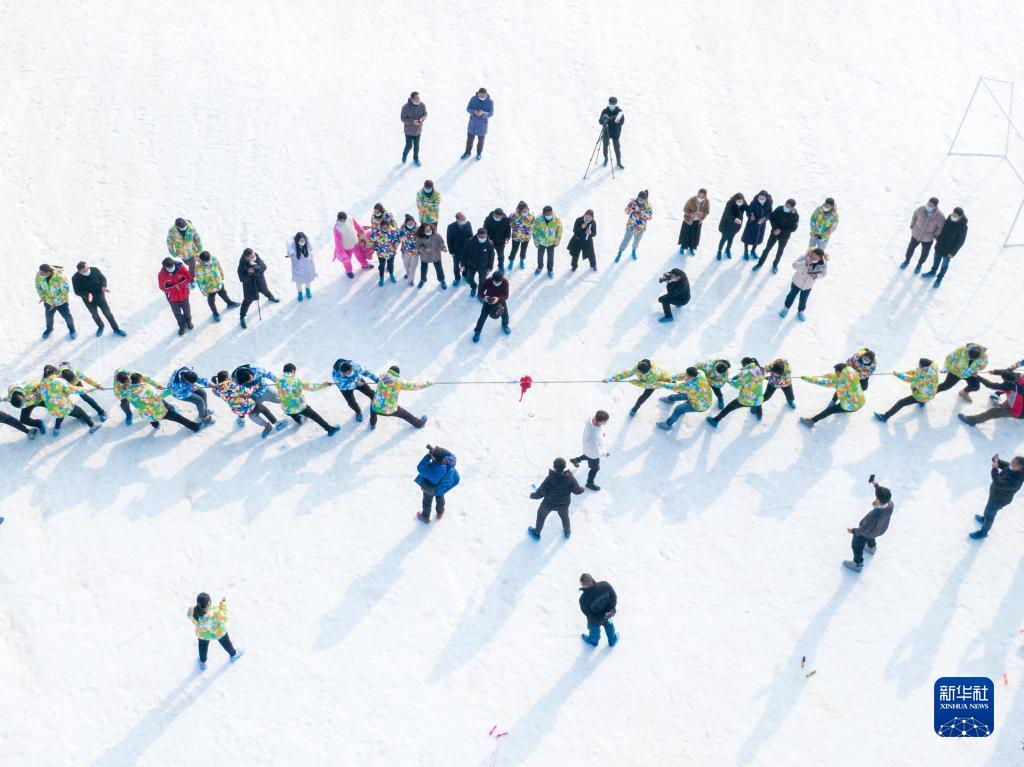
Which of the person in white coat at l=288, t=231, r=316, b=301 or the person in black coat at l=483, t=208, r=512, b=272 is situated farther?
the person in black coat at l=483, t=208, r=512, b=272

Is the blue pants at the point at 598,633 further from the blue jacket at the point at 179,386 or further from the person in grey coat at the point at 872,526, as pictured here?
the blue jacket at the point at 179,386

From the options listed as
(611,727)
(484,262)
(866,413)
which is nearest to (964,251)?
(866,413)

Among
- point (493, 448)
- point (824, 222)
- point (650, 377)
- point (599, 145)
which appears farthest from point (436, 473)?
point (599, 145)

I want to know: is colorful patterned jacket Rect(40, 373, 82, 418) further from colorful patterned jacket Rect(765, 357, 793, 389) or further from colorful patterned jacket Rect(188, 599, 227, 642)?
colorful patterned jacket Rect(765, 357, 793, 389)

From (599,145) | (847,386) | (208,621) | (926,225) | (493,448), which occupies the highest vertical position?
(599,145)

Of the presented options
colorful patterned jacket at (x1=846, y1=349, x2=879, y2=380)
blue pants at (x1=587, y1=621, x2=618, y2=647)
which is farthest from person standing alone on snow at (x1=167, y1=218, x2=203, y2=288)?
colorful patterned jacket at (x1=846, y1=349, x2=879, y2=380)

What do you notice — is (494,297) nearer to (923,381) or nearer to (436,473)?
(436,473)
